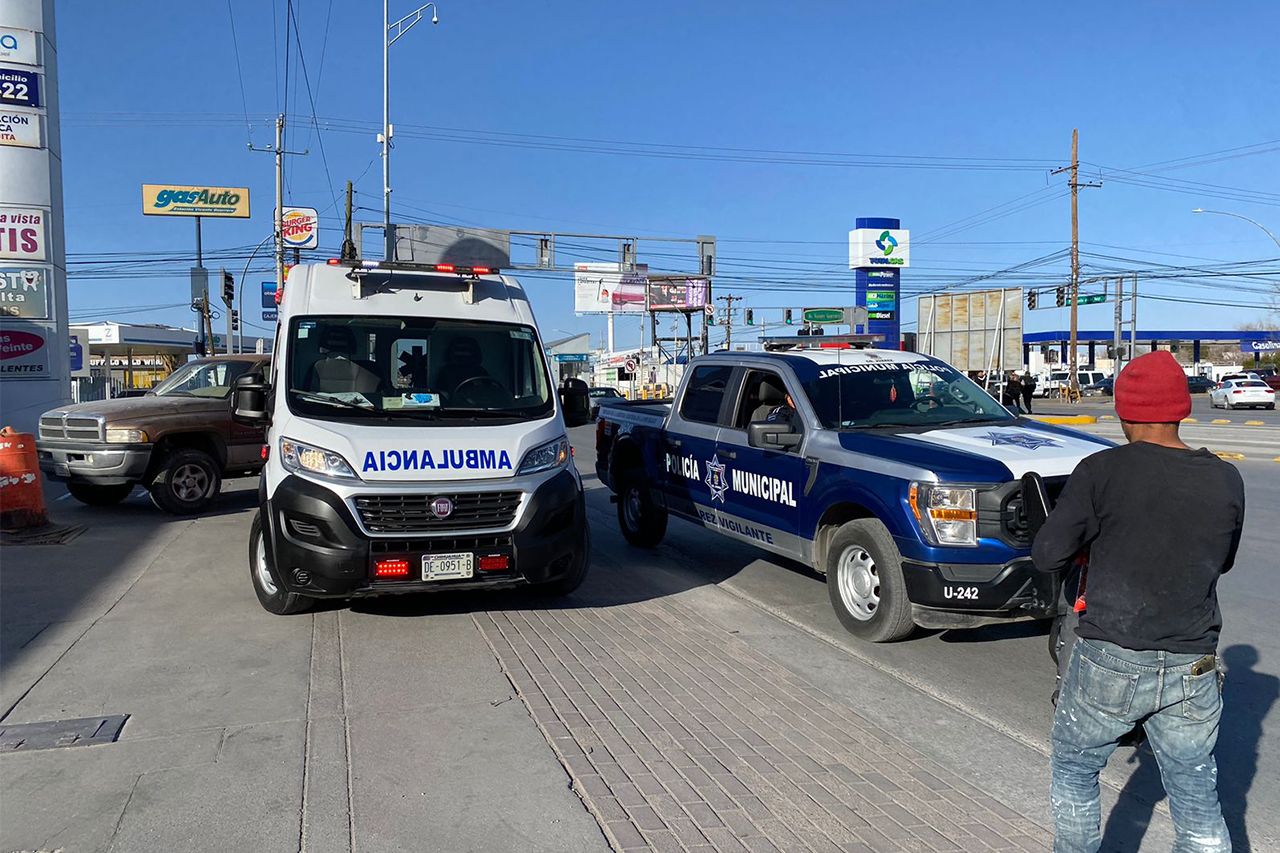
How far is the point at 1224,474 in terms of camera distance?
2896 millimetres

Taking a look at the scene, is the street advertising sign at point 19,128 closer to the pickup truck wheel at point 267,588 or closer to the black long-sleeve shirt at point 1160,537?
the pickup truck wheel at point 267,588

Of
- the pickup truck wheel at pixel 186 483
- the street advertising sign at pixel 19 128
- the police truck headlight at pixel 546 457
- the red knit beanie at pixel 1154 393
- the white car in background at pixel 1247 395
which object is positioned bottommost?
the white car in background at pixel 1247 395

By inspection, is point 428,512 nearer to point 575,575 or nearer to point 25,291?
point 575,575

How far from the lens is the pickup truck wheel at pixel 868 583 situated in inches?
234

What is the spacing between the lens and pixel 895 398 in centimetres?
722

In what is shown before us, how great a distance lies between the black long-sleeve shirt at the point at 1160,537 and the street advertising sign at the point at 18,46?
65.2 ft

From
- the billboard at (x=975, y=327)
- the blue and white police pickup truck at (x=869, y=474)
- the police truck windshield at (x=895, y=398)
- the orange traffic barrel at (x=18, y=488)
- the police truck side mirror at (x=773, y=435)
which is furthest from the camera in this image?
the billboard at (x=975, y=327)

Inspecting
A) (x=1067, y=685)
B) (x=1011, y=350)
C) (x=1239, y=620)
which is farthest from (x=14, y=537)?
(x=1011, y=350)

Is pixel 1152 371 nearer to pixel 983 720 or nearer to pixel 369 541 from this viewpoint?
pixel 983 720

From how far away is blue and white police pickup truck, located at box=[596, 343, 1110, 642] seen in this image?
5594 millimetres

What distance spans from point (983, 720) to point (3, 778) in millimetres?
4573

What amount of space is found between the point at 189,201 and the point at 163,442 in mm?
52489

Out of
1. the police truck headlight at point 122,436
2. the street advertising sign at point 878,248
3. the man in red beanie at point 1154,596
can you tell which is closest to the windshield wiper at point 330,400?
the man in red beanie at point 1154,596

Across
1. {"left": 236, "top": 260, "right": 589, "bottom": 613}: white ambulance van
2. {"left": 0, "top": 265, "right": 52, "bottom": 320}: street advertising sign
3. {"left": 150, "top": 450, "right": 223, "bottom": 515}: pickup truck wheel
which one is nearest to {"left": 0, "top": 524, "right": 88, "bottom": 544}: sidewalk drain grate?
{"left": 150, "top": 450, "right": 223, "bottom": 515}: pickup truck wheel
